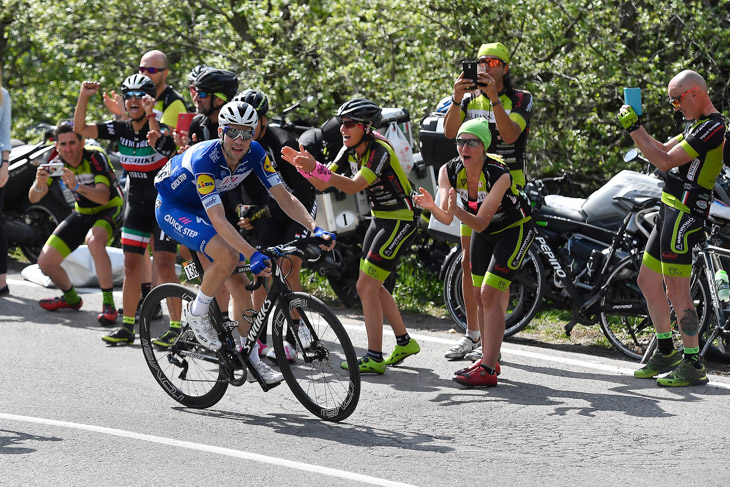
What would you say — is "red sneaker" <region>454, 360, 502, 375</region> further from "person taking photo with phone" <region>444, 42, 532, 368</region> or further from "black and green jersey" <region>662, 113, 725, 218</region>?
"black and green jersey" <region>662, 113, 725, 218</region>

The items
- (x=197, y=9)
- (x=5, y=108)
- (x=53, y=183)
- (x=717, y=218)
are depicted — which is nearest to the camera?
(x=717, y=218)

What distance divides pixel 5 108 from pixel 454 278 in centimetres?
461

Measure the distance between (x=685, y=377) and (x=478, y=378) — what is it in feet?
4.60

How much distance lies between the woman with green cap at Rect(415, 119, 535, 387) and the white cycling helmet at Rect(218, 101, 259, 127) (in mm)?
1415

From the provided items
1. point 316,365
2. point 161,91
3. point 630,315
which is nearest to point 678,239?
point 630,315

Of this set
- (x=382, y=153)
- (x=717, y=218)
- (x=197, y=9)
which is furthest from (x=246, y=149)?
(x=197, y=9)

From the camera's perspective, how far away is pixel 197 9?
45.1ft

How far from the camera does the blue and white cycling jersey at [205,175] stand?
22.5 ft

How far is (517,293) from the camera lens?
924cm

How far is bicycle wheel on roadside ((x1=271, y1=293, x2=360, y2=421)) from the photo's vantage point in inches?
261

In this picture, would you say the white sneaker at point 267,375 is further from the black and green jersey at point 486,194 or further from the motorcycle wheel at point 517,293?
the motorcycle wheel at point 517,293

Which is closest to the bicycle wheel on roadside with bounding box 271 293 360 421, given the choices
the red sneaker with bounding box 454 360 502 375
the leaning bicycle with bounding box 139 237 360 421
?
the leaning bicycle with bounding box 139 237 360 421

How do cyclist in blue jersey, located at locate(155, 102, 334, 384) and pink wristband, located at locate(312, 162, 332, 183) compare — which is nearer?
cyclist in blue jersey, located at locate(155, 102, 334, 384)

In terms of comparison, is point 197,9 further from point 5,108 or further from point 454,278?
point 454,278
